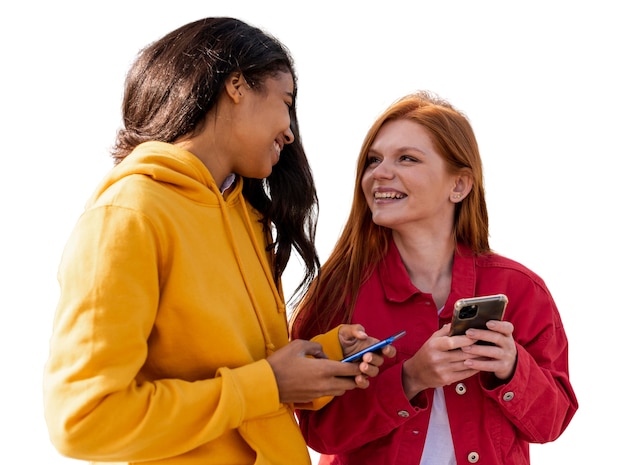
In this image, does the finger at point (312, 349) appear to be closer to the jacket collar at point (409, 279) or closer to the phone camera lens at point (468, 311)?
the phone camera lens at point (468, 311)

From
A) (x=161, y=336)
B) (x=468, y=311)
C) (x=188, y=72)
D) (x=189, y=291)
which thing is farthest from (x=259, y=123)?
(x=468, y=311)

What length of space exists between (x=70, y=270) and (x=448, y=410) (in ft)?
4.21

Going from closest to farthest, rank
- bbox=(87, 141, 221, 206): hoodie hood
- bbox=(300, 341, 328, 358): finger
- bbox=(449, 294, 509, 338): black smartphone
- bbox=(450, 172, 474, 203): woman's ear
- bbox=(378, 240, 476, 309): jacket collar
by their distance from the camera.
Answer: bbox=(87, 141, 221, 206): hoodie hood < bbox=(300, 341, 328, 358): finger < bbox=(449, 294, 509, 338): black smartphone < bbox=(378, 240, 476, 309): jacket collar < bbox=(450, 172, 474, 203): woman's ear

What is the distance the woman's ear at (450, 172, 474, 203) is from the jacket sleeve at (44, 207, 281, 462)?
1.20 m

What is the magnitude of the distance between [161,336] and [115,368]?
205 millimetres

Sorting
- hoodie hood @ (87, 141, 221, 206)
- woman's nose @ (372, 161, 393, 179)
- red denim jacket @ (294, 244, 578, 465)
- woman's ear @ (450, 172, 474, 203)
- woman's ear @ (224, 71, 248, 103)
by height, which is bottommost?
red denim jacket @ (294, 244, 578, 465)

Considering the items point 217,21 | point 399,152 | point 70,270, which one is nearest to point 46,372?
point 70,270

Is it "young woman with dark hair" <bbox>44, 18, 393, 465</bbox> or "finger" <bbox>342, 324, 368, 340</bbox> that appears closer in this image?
"young woman with dark hair" <bbox>44, 18, 393, 465</bbox>

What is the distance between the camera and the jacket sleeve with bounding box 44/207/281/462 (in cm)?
170

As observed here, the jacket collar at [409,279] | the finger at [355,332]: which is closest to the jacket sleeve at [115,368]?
the finger at [355,332]

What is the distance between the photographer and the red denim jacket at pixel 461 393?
2.45 meters

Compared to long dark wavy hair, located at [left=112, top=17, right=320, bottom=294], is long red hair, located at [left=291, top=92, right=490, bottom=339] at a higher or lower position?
lower

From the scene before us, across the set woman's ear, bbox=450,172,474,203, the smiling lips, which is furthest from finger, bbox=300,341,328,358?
woman's ear, bbox=450,172,474,203

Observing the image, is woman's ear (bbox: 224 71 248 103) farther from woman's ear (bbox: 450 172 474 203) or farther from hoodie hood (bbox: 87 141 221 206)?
woman's ear (bbox: 450 172 474 203)
